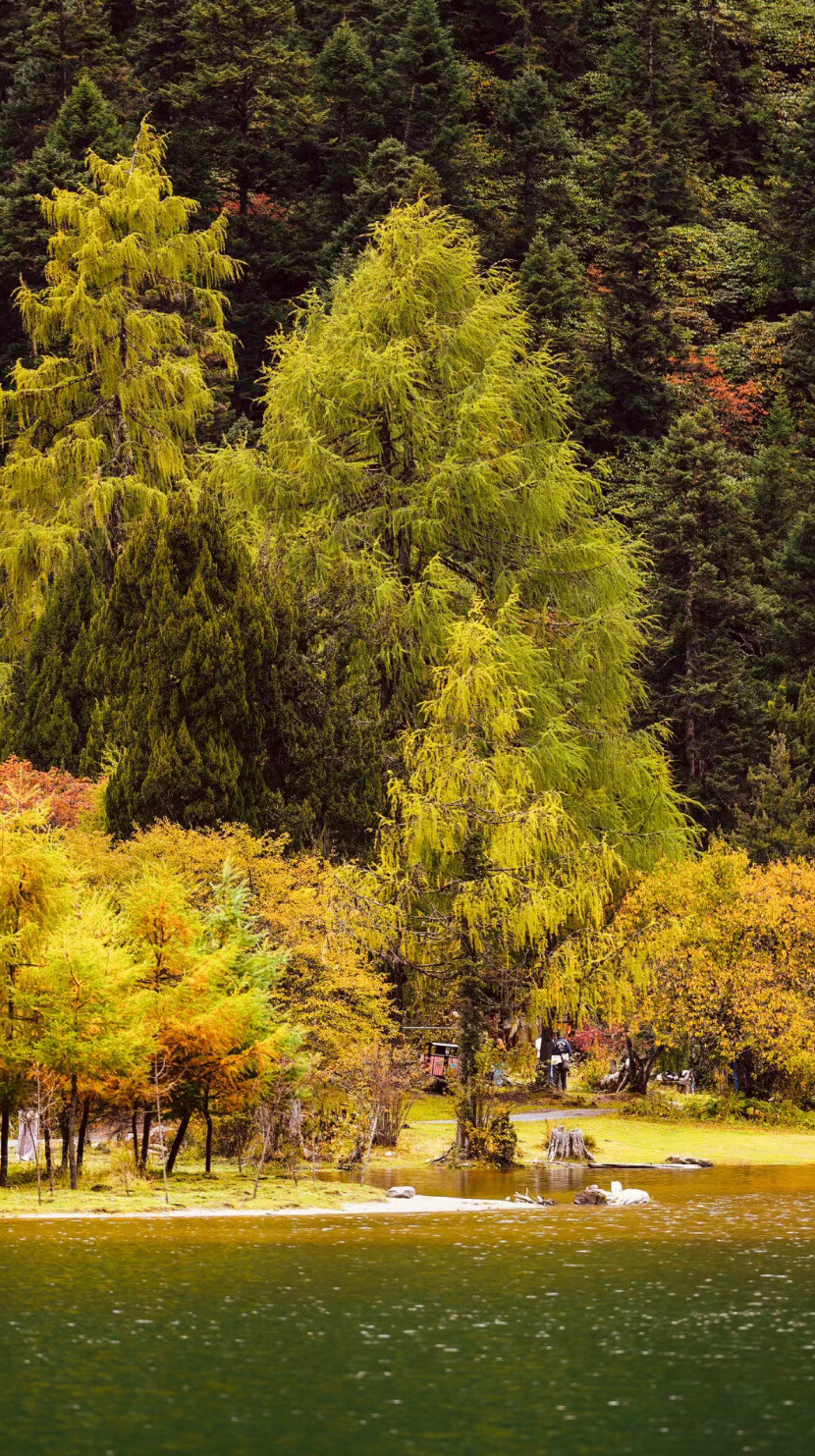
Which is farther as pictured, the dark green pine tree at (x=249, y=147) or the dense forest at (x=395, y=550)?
the dark green pine tree at (x=249, y=147)

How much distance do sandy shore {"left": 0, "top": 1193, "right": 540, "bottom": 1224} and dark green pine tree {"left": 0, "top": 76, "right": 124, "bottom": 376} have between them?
4531cm

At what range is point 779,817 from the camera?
52.0 m

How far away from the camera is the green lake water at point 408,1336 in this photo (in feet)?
47.8

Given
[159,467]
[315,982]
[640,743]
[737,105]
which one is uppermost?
[737,105]

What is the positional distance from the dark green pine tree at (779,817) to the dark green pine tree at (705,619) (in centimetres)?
493

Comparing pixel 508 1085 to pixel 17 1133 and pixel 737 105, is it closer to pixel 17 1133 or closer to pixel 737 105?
pixel 17 1133

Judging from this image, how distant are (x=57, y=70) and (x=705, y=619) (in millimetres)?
37147

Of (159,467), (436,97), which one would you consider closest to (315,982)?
(159,467)

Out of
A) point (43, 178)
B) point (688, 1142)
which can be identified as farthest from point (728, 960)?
point (43, 178)

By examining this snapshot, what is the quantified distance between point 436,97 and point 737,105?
25.8m

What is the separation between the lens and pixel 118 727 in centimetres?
3591

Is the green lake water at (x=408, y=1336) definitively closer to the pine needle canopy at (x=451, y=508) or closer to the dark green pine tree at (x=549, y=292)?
the pine needle canopy at (x=451, y=508)

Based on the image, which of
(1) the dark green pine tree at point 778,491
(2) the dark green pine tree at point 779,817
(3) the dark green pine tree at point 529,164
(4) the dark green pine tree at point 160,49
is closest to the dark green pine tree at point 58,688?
(2) the dark green pine tree at point 779,817

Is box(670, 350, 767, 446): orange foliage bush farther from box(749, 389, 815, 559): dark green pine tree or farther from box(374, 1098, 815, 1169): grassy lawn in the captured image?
box(374, 1098, 815, 1169): grassy lawn
